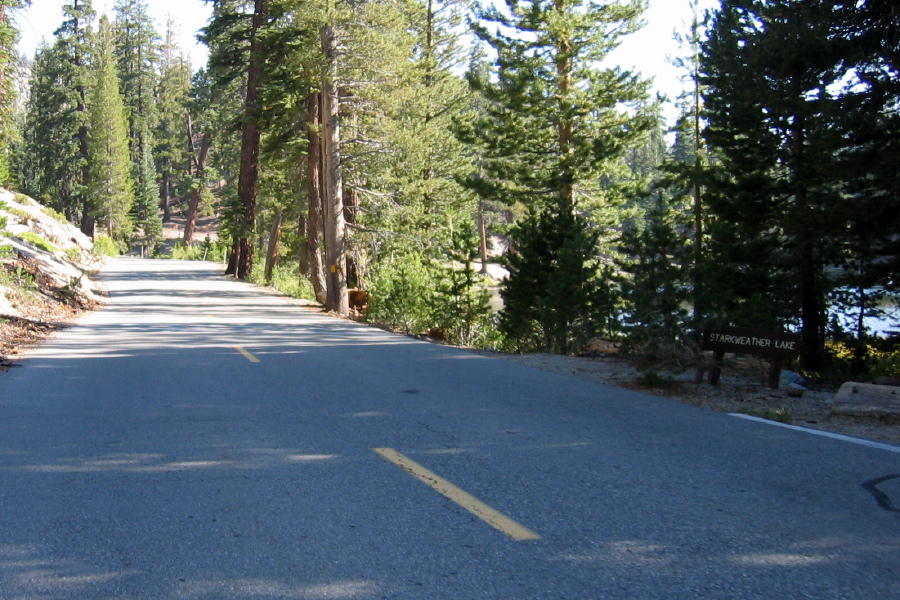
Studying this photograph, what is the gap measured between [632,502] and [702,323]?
5.50 metres

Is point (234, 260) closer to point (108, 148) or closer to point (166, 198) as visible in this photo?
point (108, 148)

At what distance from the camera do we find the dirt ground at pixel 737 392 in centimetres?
822

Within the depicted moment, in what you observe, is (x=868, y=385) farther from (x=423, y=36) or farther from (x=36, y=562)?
(x=423, y=36)

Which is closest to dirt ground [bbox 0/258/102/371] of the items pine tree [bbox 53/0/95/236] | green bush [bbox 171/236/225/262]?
green bush [bbox 171/236/225/262]

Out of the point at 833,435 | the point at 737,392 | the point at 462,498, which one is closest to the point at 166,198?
the point at 737,392

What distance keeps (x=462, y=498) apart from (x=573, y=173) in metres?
21.4

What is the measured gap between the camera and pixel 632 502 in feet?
17.4

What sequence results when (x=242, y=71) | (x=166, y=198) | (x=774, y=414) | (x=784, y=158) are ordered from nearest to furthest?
(x=774, y=414) < (x=784, y=158) < (x=242, y=71) < (x=166, y=198)

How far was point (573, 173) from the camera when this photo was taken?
2559cm

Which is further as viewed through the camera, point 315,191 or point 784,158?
point 315,191

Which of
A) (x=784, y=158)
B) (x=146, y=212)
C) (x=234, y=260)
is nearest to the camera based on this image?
(x=784, y=158)

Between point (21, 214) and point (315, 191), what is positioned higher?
point (315, 191)

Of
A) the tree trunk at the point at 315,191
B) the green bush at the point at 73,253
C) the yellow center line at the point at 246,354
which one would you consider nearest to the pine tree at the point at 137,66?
the green bush at the point at 73,253

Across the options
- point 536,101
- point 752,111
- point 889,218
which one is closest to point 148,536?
point 889,218
